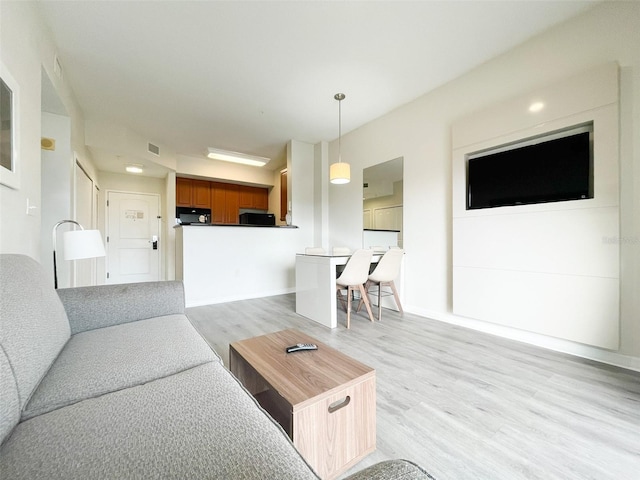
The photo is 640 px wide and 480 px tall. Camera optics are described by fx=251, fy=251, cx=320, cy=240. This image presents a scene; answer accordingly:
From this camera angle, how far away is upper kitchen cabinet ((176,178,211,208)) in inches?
212

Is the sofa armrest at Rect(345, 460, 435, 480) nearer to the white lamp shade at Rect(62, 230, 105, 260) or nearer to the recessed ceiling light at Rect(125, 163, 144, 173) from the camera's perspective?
the white lamp shade at Rect(62, 230, 105, 260)

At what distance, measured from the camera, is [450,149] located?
9.53 ft

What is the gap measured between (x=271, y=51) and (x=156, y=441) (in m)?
2.95

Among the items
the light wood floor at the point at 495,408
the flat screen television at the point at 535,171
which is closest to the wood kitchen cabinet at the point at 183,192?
the light wood floor at the point at 495,408

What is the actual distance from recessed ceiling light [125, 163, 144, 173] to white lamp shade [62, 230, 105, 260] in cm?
367

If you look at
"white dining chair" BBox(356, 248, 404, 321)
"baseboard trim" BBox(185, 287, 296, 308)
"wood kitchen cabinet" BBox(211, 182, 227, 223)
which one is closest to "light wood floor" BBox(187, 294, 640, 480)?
"white dining chair" BBox(356, 248, 404, 321)

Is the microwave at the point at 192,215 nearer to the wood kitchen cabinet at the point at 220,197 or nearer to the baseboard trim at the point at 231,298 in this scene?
the wood kitchen cabinet at the point at 220,197

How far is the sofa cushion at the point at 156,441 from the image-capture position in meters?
0.48

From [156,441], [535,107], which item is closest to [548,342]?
[535,107]

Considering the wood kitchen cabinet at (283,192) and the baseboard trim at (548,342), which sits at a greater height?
the wood kitchen cabinet at (283,192)

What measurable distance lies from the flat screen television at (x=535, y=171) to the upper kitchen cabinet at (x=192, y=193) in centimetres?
513

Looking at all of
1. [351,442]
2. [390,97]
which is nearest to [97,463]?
[351,442]

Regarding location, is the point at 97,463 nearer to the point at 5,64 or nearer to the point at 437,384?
the point at 437,384

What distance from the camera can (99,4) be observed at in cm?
194
